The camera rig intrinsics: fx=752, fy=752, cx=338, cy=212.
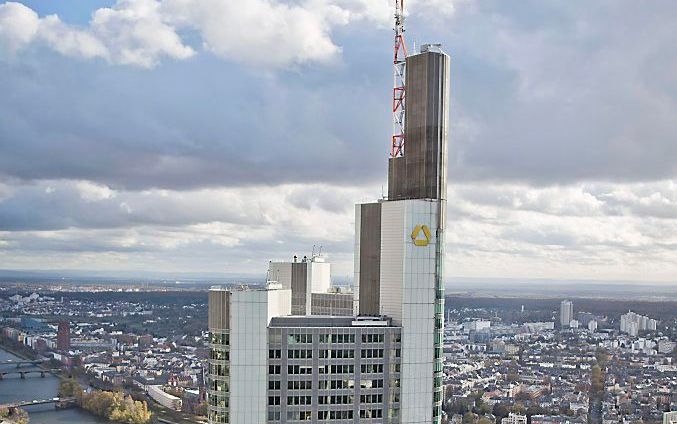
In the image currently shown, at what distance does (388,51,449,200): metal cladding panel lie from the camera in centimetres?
7200

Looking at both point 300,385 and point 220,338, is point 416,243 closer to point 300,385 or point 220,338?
point 300,385

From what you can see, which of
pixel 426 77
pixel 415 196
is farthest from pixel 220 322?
pixel 426 77

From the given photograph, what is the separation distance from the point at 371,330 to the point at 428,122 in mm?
20690

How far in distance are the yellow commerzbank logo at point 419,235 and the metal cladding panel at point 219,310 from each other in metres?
17.3

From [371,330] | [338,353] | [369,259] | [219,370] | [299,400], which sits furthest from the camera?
[369,259]

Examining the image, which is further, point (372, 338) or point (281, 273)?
point (281, 273)

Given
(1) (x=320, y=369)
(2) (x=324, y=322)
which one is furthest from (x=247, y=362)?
(2) (x=324, y=322)

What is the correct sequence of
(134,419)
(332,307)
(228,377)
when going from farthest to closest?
(134,419), (332,307), (228,377)

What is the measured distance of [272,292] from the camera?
66.4 m

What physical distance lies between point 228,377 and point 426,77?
109 feet

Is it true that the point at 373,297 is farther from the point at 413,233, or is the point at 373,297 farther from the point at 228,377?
the point at 228,377

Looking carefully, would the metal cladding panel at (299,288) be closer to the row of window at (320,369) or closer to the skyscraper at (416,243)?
the skyscraper at (416,243)

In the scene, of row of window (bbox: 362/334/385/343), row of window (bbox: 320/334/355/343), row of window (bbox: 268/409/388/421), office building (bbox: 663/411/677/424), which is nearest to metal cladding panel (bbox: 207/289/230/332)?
row of window (bbox: 320/334/355/343)

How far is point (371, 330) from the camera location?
66625 mm
